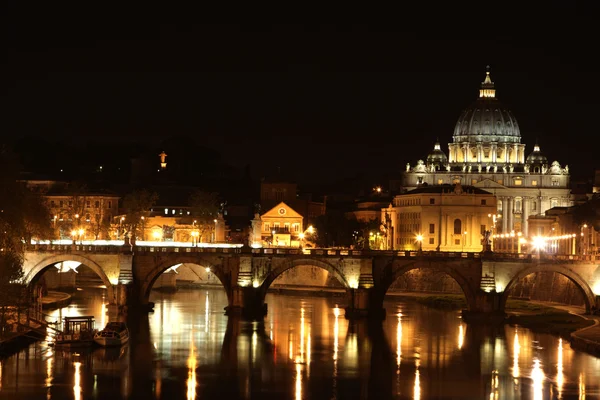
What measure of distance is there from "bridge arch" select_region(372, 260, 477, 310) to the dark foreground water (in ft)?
6.27

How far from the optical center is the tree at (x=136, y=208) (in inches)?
5861

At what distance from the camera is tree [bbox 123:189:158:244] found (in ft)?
488

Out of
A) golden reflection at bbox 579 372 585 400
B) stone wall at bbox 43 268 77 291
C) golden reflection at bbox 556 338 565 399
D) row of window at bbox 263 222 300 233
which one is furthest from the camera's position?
row of window at bbox 263 222 300 233

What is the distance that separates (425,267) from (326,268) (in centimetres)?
731

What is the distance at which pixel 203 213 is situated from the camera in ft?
517

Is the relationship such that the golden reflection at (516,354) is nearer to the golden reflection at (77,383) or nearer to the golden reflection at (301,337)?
the golden reflection at (301,337)

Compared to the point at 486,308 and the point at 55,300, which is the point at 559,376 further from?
the point at 55,300

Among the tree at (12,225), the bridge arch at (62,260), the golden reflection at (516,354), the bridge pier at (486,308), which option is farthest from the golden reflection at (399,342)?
the tree at (12,225)

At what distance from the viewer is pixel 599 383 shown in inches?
Result: 2847

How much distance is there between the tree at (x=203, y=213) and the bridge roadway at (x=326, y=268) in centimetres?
4728

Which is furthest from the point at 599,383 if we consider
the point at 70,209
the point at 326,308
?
the point at 70,209

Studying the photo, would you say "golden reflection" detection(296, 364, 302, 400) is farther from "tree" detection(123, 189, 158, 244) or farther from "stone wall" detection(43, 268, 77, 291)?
"tree" detection(123, 189, 158, 244)

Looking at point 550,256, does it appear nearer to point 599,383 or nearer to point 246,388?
point 599,383

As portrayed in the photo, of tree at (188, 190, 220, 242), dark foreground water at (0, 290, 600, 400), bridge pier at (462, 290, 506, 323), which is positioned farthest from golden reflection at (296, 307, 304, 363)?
tree at (188, 190, 220, 242)
